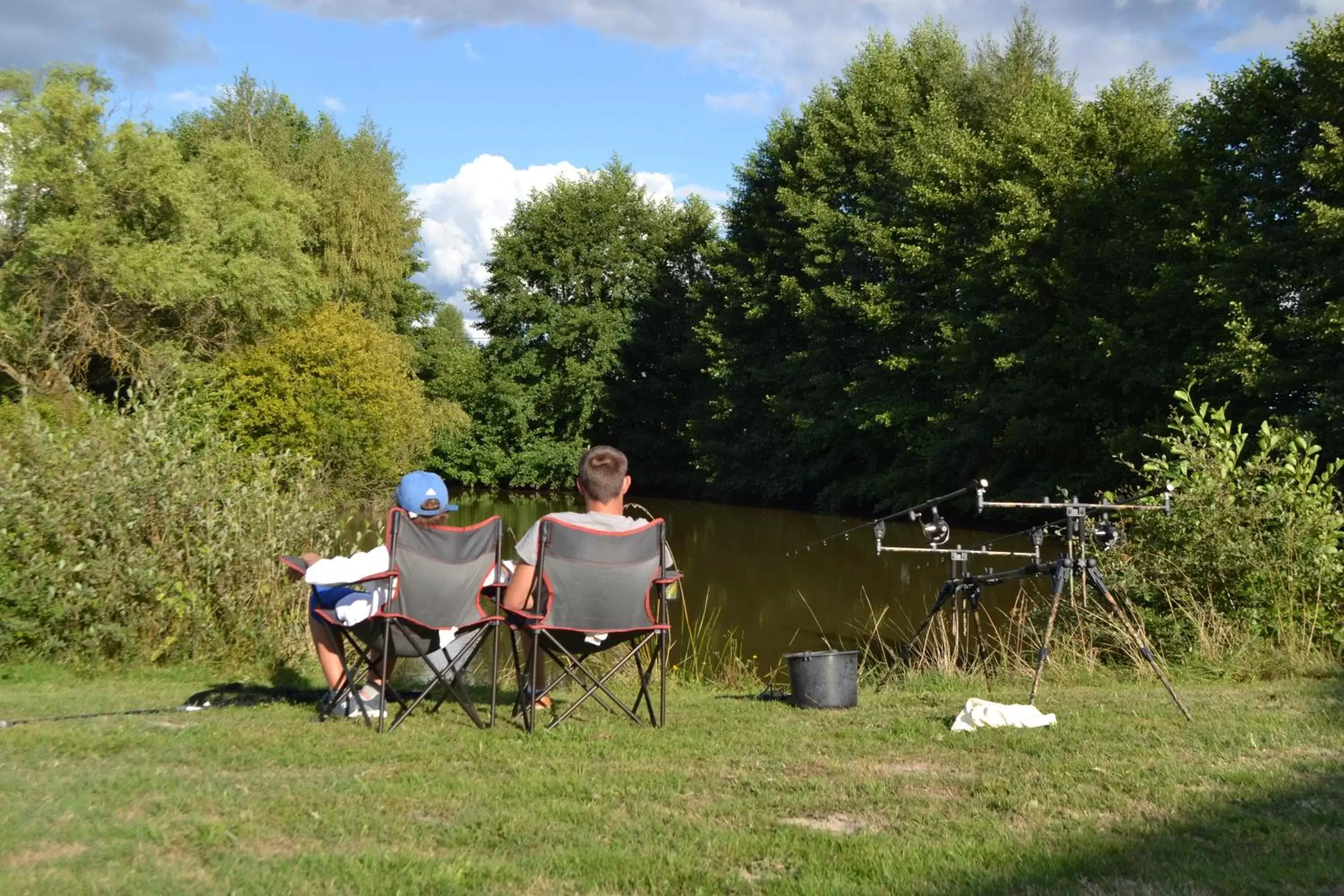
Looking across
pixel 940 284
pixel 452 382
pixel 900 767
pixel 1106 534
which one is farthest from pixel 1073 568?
pixel 452 382

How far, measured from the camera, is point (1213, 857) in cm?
318

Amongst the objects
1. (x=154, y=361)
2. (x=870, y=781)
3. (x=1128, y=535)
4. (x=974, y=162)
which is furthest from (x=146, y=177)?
(x=870, y=781)

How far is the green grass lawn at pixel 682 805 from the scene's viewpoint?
3008 millimetres

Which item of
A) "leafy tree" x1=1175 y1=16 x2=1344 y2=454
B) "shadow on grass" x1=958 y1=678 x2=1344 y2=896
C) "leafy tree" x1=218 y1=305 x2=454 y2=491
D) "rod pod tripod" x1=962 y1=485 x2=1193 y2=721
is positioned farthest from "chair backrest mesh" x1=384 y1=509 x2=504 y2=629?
"leafy tree" x1=218 y1=305 x2=454 y2=491

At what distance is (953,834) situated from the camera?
132 inches

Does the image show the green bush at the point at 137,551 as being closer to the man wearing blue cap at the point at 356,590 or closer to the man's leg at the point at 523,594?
the man wearing blue cap at the point at 356,590

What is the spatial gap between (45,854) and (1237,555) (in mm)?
7282

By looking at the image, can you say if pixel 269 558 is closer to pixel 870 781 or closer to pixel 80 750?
pixel 80 750

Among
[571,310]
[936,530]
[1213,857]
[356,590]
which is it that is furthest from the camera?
[571,310]

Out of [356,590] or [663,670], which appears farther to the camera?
[356,590]

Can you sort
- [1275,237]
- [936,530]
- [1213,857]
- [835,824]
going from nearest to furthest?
1. [1213,857]
2. [835,824]
3. [936,530]
4. [1275,237]

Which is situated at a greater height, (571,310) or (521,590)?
(571,310)

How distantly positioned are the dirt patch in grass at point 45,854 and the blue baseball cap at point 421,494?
2451 mm

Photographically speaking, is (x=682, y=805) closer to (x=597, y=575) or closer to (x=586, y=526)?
(x=597, y=575)
